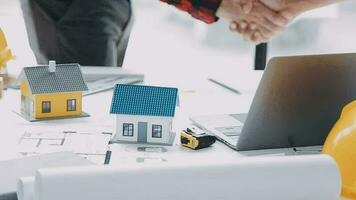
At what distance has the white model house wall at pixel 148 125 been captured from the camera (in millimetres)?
1139

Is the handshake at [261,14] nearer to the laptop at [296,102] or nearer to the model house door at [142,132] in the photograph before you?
the laptop at [296,102]

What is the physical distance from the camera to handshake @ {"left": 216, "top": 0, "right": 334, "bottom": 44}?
6.66 ft

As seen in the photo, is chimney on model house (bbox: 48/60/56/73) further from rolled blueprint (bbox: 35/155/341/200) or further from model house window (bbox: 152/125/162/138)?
rolled blueprint (bbox: 35/155/341/200)

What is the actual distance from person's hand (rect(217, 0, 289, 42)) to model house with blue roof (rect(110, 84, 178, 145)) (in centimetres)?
97

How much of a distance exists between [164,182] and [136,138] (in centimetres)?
48

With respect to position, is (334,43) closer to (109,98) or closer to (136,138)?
(109,98)

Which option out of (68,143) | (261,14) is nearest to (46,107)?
(68,143)

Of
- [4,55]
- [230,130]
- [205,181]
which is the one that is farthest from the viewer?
[4,55]

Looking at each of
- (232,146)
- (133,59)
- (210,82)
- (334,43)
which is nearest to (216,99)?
(210,82)

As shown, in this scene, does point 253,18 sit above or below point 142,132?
above

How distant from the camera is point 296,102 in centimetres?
112

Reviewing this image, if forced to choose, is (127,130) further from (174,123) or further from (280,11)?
(280,11)

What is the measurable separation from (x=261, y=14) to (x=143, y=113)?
1020mm

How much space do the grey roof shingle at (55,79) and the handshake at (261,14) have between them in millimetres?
905
